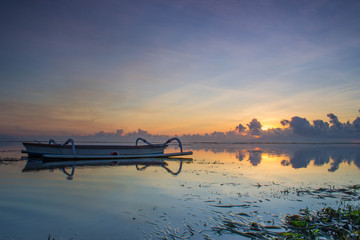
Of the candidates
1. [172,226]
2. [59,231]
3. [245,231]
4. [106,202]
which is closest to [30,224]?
[59,231]

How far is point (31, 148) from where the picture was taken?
32438mm

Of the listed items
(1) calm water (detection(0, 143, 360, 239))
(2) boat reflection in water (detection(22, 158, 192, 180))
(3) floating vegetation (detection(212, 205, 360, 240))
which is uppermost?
(3) floating vegetation (detection(212, 205, 360, 240))

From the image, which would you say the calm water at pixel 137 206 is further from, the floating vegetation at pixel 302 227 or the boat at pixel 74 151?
the boat at pixel 74 151

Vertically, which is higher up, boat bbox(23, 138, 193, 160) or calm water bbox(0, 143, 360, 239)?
boat bbox(23, 138, 193, 160)

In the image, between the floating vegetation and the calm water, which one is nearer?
the floating vegetation

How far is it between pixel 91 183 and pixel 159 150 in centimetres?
2470

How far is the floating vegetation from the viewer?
6.85m

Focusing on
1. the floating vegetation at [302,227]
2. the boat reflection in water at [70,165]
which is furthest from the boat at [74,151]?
the floating vegetation at [302,227]

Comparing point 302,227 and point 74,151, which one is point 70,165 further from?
point 302,227

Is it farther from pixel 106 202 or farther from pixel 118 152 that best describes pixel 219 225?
pixel 118 152

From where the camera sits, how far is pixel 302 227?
7555 mm

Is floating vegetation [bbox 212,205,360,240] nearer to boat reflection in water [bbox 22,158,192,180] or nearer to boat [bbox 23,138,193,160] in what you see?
boat reflection in water [bbox 22,158,192,180]

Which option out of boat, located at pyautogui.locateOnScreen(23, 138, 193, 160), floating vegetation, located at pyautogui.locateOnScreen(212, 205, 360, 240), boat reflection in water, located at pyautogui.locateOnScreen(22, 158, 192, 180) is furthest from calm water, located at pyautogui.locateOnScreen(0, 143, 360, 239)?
boat, located at pyautogui.locateOnScreen(23, 138, 193, 160)

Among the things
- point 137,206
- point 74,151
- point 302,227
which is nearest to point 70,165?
point 74,151
